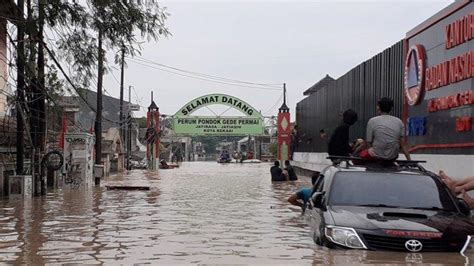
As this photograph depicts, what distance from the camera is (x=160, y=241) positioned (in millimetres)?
9430

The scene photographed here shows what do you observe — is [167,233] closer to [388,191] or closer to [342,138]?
[342,138]

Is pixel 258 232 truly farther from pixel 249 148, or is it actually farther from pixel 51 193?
pixel 249 148

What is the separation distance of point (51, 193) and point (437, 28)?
12506 millimetres

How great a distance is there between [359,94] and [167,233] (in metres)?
12.1

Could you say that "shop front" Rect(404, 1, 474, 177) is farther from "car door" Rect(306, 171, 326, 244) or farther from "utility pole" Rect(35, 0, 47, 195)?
"utility pole" Rect(35, 0, 47, 195)

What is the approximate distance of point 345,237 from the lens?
23.0 feet

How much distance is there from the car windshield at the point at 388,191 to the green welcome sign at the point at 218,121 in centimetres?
3972

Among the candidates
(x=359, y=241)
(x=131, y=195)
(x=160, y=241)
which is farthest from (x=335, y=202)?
(x=131, y=195)

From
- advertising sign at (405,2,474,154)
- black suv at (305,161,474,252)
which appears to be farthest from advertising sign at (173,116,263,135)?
black suv at (305,161,474,252)

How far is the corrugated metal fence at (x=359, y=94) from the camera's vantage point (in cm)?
1689

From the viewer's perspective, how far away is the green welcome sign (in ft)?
158

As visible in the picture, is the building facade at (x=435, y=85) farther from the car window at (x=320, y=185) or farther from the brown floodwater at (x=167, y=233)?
the car window at (x=320, y=185)

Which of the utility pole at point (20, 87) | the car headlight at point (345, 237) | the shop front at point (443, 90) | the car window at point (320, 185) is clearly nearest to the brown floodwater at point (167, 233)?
the car headlight at point (345, 237)

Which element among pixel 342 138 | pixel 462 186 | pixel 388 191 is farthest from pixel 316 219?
Result: pixel 342 138
